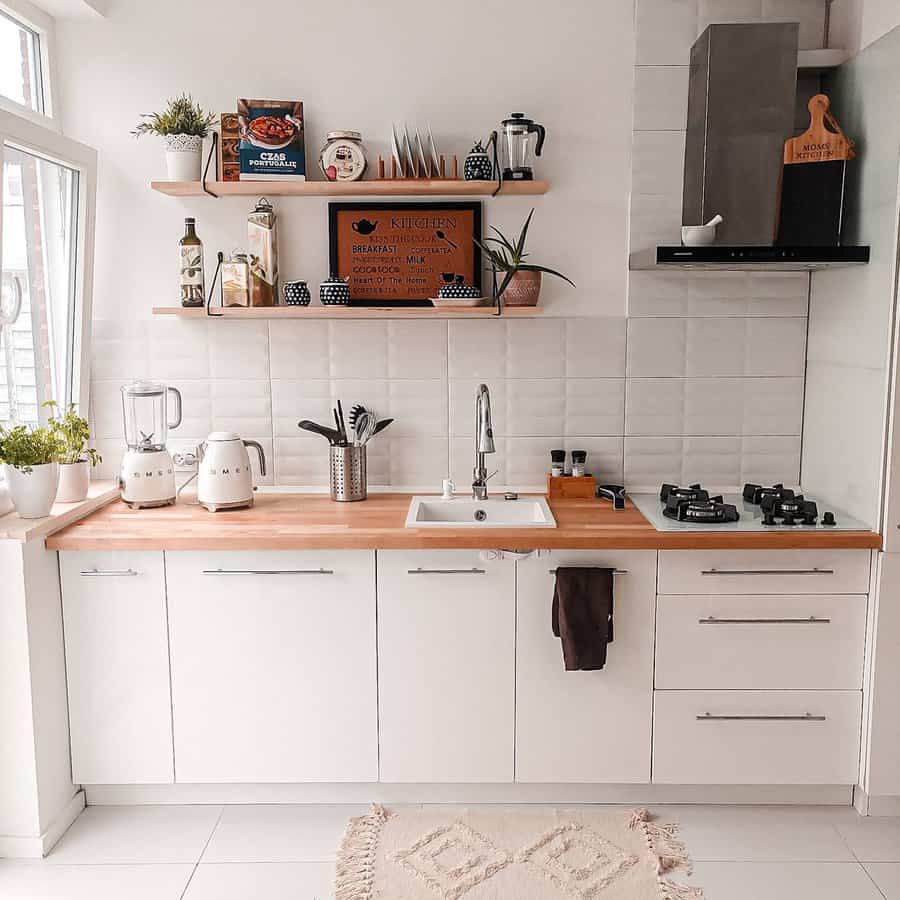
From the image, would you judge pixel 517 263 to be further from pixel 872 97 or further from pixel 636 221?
pixel 872 97

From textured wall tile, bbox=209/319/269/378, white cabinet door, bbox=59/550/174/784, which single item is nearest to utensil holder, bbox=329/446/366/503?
textured wall tile, bbox=209/319/269/378

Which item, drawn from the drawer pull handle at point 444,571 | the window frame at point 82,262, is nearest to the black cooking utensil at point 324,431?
the drawer pull handle at point 444,571

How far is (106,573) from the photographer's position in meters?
2.79

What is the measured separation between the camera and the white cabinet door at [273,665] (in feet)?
9.16

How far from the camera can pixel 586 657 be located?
2.73m

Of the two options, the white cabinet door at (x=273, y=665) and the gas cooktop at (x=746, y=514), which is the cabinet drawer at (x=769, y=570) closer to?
the gas cooktop at (x=746, y=514)

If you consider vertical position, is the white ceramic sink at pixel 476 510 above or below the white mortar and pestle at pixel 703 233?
below

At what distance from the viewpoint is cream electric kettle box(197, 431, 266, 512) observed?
3.05 meters

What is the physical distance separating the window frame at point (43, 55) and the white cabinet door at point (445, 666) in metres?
1.86

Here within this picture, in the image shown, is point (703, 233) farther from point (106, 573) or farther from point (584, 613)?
point (106, 573)

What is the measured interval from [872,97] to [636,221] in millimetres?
804

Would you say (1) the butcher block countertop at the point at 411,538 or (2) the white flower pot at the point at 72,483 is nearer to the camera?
(1) the butcher block countertop at the point at 411,538

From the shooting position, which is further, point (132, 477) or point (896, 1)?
point (132, 477)

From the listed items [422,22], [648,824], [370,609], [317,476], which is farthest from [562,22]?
[648,824]
